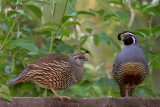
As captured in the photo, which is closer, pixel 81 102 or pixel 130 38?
pixel 81 102

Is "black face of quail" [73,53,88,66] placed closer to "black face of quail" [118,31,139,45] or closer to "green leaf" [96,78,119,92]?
→ "green leaf" [96,78,119,92]

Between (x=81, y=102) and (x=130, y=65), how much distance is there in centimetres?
101

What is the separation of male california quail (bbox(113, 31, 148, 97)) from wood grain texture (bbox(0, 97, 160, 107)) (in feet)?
2.54

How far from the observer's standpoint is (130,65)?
2.85m

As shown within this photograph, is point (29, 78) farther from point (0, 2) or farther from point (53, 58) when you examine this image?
point (0, 2)

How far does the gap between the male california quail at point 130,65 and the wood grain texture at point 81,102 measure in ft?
2.54

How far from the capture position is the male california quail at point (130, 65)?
9.32 feet

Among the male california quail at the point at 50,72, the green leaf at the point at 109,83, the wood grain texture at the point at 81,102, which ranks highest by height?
the male california quail at the point at 50,72

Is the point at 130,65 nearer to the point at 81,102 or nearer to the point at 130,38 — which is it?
the point at 130,38

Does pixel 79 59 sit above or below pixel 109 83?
above

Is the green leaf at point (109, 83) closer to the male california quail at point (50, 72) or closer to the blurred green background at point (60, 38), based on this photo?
the blurred green background at point (60, 38)

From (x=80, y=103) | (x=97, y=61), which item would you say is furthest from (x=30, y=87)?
(x=97, y=61)

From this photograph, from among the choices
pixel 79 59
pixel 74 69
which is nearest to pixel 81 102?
pixel 74 69

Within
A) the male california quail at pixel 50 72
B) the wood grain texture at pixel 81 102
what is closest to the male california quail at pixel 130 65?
the male california quail at pixel 50 72
